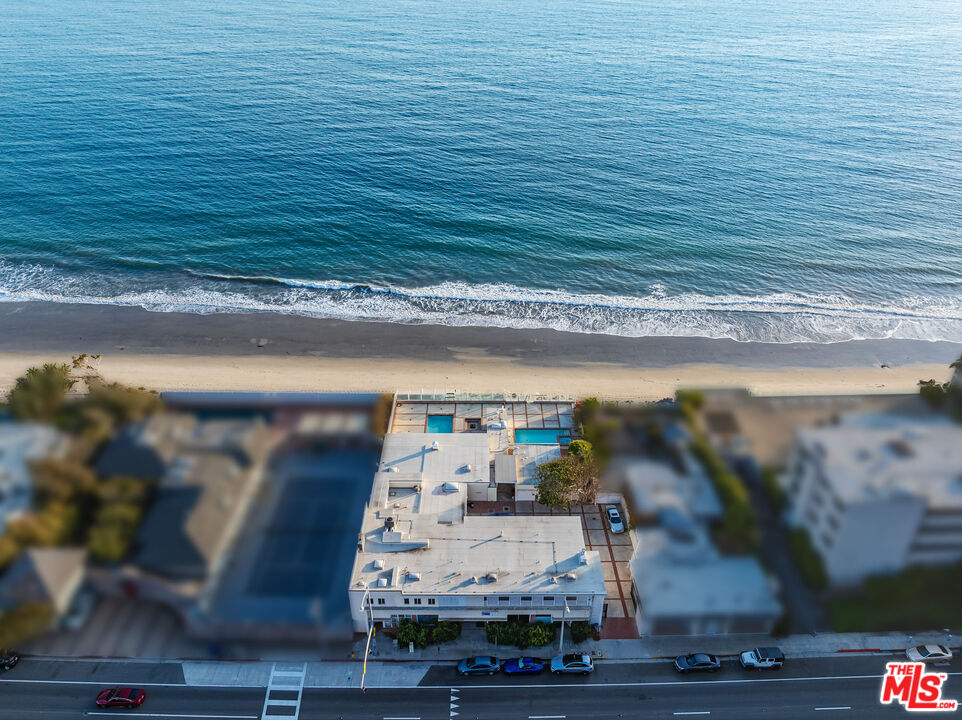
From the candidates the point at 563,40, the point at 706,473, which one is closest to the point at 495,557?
the point at 706,473

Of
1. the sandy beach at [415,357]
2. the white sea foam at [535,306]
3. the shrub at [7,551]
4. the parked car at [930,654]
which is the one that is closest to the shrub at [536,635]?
the parked car at [930,654]

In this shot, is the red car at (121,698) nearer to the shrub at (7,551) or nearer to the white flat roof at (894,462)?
the shrub at (7,551)

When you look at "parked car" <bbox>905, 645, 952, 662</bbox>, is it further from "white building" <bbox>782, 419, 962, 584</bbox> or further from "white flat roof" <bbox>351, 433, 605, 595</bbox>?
"white flat roof" <bbox>351, 433, 605, 595</bbox>

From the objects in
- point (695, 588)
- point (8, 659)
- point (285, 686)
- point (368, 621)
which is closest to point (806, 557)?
point (695, 588)

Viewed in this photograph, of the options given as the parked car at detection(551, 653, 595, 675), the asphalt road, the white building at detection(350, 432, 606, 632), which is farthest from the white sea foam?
the parked car at detection(551, 653, 595, 675)

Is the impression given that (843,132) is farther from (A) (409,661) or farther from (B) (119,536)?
(B) (119,536)
